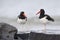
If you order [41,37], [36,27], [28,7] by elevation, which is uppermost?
[28,7]

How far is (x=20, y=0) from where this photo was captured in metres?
8.66

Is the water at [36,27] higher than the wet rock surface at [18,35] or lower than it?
higher

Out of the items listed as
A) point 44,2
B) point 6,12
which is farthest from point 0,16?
point 44,2

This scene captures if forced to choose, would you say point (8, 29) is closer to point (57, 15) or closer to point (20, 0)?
point (57, 15)

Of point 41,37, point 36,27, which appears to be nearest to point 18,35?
point 41,37

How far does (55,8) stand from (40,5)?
0.52 m

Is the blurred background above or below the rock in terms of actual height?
above

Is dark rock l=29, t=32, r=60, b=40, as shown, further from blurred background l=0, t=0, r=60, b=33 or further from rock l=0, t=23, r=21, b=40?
blurred background l=0, t=0, r=60, b=33

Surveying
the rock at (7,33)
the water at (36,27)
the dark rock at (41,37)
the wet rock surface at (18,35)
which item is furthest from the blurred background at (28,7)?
the dark rock at (41,37)

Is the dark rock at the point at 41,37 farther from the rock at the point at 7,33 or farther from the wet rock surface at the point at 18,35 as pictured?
the rock at the point at 7,33

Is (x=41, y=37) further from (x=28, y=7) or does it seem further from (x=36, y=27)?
(x=28, y=7)

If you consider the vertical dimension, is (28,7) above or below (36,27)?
above

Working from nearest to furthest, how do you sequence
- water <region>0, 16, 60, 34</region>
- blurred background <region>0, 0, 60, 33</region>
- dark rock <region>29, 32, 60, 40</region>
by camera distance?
dark rock <region>29, 32, 60, 40</region> < water <region>0, 16, 60, 34</region> < blurred background <region>0, 0, 60, 33</region>

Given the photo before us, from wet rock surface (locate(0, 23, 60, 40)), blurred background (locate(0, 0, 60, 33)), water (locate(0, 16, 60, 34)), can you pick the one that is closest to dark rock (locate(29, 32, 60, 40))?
wet rock surface (locate(0, 23, 60, 40))
